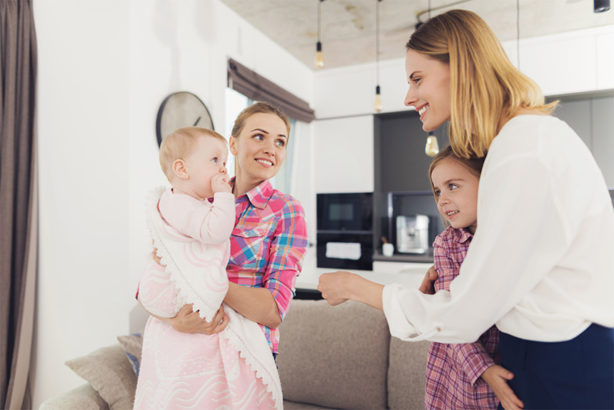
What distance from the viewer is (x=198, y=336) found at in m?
0.97

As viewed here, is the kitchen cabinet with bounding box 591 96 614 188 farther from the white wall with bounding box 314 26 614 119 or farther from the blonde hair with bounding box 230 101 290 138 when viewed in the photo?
the blonde hair with bounding box 230 101 290 138

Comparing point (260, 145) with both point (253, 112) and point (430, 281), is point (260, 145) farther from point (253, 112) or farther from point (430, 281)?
point (430, 281)

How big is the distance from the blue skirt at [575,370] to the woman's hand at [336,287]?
14.3 inches

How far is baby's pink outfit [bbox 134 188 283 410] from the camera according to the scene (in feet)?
3.09

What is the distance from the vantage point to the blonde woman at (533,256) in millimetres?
691

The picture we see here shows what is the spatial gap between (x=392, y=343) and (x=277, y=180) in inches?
112

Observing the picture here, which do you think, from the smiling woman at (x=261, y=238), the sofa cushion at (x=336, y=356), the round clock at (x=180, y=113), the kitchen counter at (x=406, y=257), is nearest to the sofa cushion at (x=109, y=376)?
the sofa cushion at (x=336, y=356)

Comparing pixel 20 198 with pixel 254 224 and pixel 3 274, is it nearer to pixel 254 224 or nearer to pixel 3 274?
pixel 3 274

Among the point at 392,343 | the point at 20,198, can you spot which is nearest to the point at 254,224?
the point at 392,343

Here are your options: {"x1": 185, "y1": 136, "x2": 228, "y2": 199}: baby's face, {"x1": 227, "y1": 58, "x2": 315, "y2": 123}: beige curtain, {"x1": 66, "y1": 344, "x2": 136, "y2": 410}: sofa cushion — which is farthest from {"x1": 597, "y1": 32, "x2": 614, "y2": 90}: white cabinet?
{"x1": 66, "y1": 344, "x2": 136, "y2": 410}: sofa cushion

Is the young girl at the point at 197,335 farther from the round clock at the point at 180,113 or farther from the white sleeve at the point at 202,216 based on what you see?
the round clock at the point at 180,113

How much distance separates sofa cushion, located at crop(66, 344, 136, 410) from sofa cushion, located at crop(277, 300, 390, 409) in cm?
75

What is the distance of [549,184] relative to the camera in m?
0.68

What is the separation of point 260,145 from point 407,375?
4.50ft
